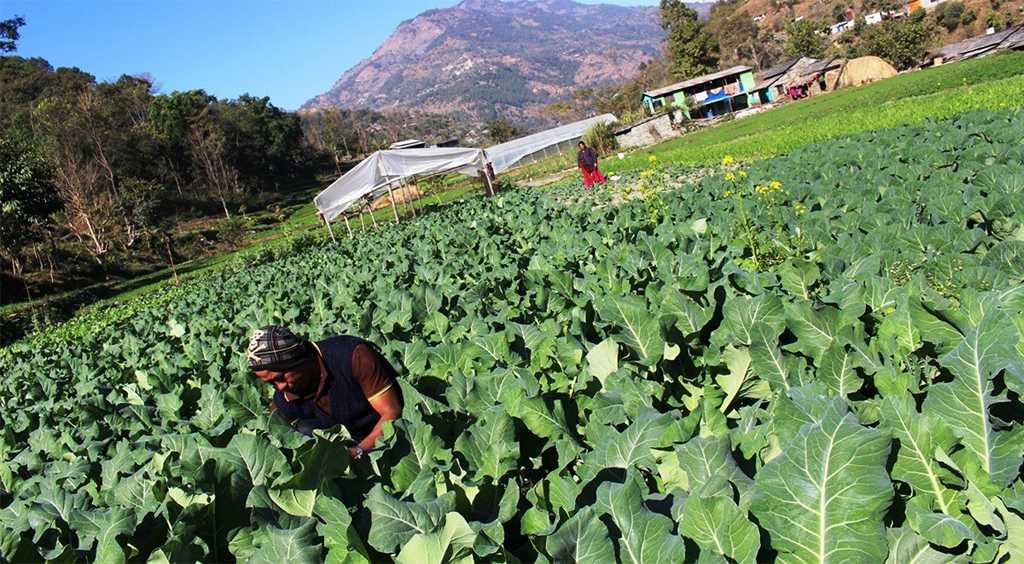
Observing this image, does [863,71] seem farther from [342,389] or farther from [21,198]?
[342,389]

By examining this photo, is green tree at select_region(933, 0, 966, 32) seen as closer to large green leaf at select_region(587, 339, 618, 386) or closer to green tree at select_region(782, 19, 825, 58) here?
green tree at select_region(782, 19, 825, 58)

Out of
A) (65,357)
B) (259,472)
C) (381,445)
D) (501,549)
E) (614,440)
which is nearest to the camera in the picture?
(501,549)

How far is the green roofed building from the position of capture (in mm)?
A: 70688

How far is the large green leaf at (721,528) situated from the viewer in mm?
1324

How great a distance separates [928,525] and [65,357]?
13.0 metres

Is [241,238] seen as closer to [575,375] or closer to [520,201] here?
[520,201]

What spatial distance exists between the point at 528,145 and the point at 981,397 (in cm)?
4148

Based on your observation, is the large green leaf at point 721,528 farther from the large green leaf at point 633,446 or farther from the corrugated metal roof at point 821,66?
the corrugated metal roof at point 821,66

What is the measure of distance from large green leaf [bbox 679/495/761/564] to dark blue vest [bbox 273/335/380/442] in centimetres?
264


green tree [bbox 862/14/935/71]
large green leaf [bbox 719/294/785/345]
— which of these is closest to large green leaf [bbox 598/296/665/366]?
large green leaf [bbox 719/294/785/345]

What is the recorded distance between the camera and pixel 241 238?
1858 inches

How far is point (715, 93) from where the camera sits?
71500mm

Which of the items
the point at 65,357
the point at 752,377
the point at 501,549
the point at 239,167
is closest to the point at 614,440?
the point at 501,549

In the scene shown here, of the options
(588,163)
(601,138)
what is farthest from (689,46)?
(588,163)
